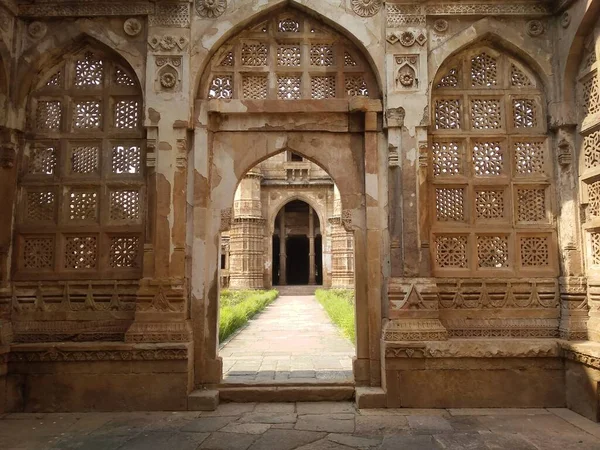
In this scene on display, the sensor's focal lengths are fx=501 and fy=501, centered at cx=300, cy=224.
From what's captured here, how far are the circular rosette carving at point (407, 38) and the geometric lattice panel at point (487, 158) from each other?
1.39 metres

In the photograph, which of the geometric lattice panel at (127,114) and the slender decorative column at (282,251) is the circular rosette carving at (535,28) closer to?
the geometric lattice panel at (127,114)

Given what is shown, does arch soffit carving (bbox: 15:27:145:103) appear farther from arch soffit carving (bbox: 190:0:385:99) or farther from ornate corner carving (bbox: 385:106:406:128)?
ornate corner carving (bbox: 385:106:406:128)

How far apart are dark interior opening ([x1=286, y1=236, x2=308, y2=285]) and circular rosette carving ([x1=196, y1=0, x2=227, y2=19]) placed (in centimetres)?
Result: 2723

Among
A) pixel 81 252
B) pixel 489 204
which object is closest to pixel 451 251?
pixel 489 204

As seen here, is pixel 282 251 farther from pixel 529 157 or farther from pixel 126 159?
pixel 529 157

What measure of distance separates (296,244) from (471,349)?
27826mm

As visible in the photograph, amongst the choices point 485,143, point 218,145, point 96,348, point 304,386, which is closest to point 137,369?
point 96,348

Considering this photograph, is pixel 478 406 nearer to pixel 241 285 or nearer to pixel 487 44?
pixel 487 44

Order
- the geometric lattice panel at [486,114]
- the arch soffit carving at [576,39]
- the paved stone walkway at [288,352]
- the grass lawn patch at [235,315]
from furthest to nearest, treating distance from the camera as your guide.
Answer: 1. the grass lawn patch at [235,315]
2. the paved stone walkway at [288,352]
3. the geometric lattice panel at [486,114]
4. the arch soffit carving at [576,39]

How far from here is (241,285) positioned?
1011 inches

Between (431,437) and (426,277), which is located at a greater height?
(426,277)

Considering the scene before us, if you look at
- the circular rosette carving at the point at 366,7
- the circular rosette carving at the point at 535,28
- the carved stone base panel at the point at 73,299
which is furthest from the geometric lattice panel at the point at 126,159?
the circular rosette carving at the point at 535,28

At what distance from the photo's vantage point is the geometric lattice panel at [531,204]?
5.80 m

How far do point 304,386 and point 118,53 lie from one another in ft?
14.4
